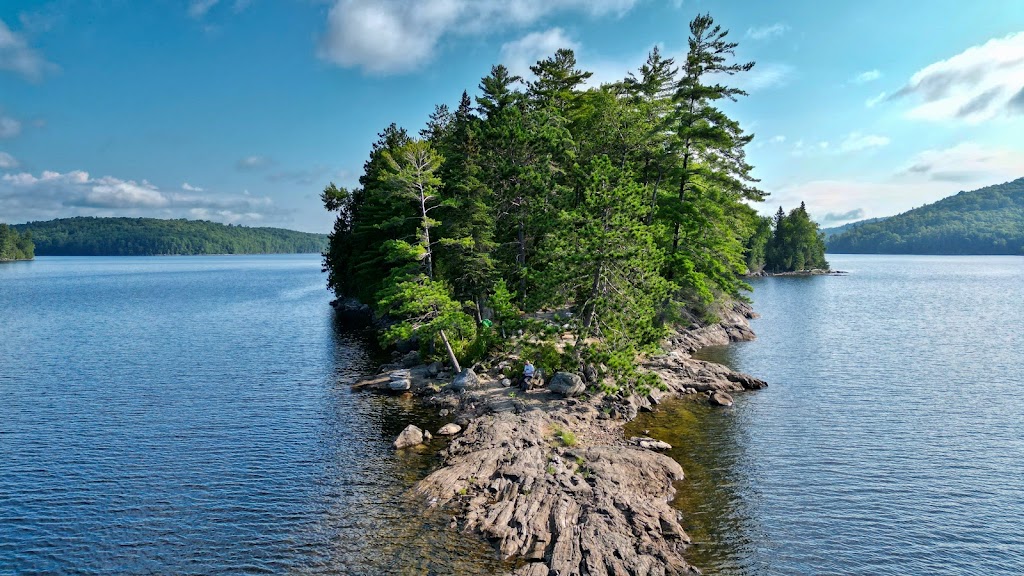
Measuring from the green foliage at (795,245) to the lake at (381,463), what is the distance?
111229mm

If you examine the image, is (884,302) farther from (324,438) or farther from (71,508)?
(71,508)

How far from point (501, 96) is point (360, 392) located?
24645 mm

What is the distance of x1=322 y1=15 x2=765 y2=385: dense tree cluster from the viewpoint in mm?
30516

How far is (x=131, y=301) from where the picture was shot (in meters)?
89.7

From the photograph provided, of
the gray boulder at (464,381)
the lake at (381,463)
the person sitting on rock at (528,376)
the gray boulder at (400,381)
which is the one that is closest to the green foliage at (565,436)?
the lake at (381,463)

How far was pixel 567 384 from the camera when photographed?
30547 mm

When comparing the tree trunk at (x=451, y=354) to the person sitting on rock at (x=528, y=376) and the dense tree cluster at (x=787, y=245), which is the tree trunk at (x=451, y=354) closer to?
the person sitting on rock at (x=528, y=376)

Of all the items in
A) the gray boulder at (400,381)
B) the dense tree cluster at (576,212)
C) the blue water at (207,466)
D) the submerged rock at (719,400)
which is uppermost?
the dense tree cluster at (576,212)

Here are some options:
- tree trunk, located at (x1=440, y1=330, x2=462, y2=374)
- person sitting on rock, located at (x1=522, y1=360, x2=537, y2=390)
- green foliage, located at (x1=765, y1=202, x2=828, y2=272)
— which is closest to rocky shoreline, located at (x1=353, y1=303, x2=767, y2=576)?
person sitting on rock, located at (x1=522, y1=360, x2=537, y2=390)

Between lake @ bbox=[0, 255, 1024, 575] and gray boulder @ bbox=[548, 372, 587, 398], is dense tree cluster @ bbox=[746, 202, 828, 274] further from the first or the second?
gray boulder @ bbox=[548, 372, 587, 398]

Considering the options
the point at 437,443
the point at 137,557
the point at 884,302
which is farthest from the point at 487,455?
the point at 884,302

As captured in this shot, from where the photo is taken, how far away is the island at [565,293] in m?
19.0

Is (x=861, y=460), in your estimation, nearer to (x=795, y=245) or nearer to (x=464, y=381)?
(x=464, y=381)

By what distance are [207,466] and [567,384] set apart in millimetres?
18291
